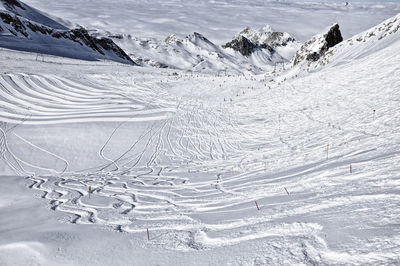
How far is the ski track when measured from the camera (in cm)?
325

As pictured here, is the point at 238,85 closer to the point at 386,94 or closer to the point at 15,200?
the point at 386,94

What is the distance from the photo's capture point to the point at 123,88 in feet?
68.7

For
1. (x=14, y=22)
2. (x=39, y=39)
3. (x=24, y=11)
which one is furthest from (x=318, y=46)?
(x=24, y=11)

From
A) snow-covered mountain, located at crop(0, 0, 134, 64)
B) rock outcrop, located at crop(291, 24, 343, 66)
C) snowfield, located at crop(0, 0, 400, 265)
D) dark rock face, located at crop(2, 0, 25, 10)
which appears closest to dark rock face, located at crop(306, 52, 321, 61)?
rock outcrop, located at crop(291, 24, 343, 66)

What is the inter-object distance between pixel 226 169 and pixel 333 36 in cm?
2792

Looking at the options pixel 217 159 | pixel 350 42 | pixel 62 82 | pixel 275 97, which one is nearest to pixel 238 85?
pixel 275 97

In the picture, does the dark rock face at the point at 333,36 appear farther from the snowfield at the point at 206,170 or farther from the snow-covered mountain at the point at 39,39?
the snow-covered mountain at the point at 39,39

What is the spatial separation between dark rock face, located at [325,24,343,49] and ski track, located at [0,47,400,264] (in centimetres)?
1422

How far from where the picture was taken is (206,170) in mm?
8484

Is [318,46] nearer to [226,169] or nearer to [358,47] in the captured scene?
[358,47]

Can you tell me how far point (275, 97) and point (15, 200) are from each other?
15062 mm

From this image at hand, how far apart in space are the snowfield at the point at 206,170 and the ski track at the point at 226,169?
1.3 inches

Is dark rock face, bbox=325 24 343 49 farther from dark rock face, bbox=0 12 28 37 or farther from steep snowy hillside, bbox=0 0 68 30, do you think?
steep snowy hillside, bbox=0 0 68 30

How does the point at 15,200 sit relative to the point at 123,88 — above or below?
below
